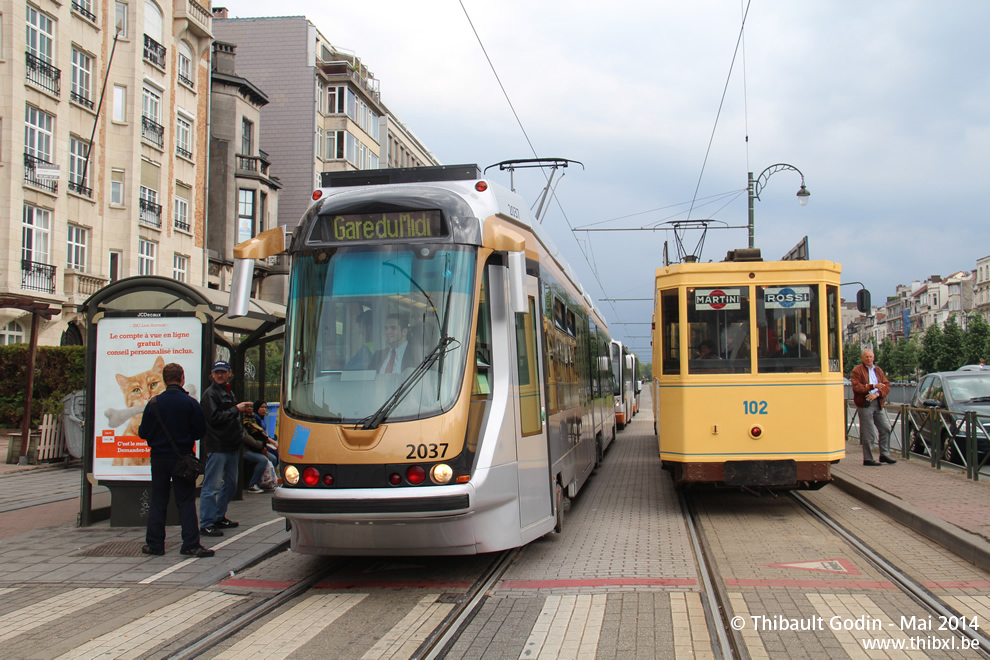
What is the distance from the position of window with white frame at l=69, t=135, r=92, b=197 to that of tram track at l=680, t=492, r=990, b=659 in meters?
25.2

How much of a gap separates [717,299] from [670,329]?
642mm

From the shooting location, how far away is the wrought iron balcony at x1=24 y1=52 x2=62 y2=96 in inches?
1010

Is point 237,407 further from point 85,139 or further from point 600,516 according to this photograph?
point 85,139

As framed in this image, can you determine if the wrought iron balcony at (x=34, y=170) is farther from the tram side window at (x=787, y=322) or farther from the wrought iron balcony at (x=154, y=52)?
the tram side window at (x=787, y=322)

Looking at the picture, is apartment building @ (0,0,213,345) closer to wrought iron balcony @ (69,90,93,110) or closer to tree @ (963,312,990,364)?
wrought iron balcony @ (69,90,93,110)

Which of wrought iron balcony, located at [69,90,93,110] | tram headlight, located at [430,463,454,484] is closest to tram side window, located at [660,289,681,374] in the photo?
tram headlight, located at [430,463,454,484]

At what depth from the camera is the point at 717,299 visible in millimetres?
10008

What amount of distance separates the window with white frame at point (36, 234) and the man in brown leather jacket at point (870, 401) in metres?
22.9

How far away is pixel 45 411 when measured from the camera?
18.7m

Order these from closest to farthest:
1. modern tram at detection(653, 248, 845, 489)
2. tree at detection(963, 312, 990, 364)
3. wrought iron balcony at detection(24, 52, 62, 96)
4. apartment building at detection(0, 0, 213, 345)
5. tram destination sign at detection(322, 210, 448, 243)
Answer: tram destination sign at detection(322, 210, 448, 243), modern tram at detection(653, 248, 845, 489), apartment building at detection(0, 0, 213, 345), wrought iron balcony at detection(24, 52, 62, 96), tree at detection(963, 312, 990, 364)

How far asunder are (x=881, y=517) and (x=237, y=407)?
7.05 meters

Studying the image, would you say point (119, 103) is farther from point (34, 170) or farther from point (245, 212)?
point (245, 212)

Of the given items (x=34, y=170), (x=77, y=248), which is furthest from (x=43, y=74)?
(x=77, y=248)

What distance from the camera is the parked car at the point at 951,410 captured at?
1276 centimetres
